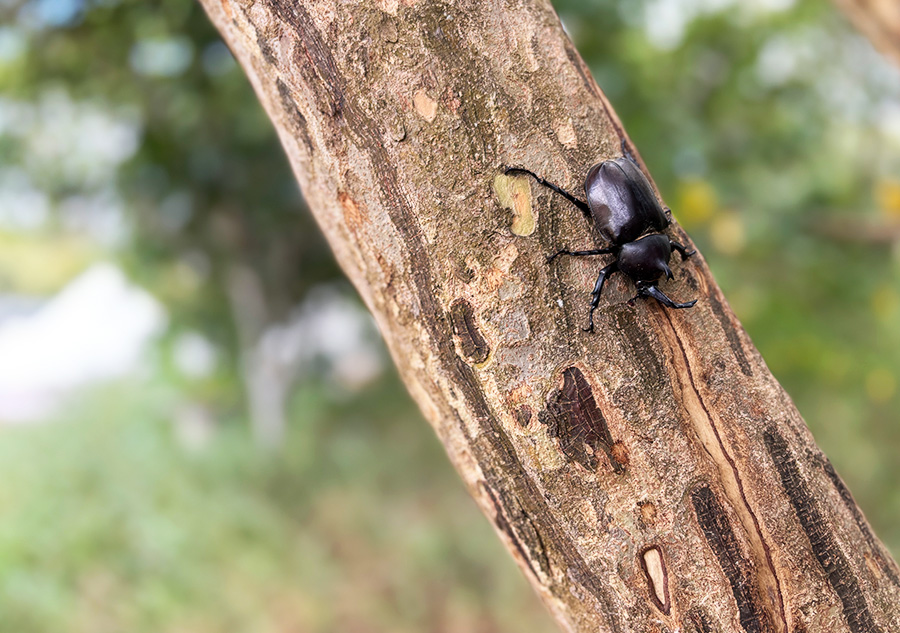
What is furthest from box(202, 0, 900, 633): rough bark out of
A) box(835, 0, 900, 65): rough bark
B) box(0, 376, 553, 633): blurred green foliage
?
box(0, 376, 553, 633): blurred green foliage

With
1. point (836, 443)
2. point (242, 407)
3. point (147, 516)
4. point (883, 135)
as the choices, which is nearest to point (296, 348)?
point (242, 407)

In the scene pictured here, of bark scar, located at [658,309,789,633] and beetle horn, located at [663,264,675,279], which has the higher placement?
beetle horn, located at [663,264,675,279]

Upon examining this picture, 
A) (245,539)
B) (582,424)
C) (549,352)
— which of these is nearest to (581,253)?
(549,352)

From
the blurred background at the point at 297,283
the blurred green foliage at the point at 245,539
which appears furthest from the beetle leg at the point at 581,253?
the blurred green foliage at the point at 245,539

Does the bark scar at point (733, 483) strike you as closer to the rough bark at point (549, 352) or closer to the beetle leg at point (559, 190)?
the rough bark at point (549, 352)

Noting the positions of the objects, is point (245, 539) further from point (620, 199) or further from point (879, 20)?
point (879, 20)

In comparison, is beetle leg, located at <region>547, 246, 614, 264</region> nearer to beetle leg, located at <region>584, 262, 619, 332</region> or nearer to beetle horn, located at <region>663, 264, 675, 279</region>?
beetle leg, located at <region>584, 262, 619, 332</region>
